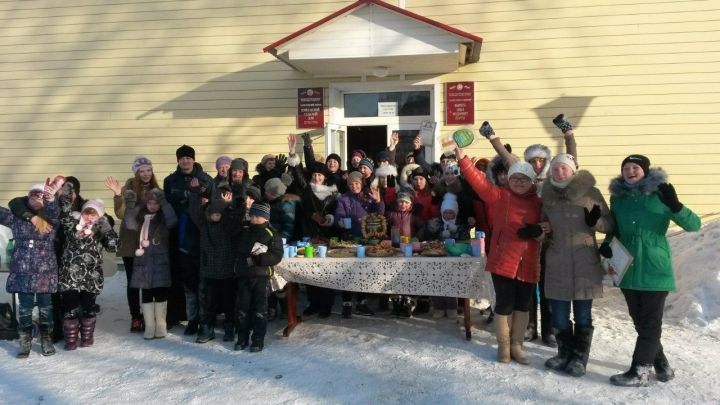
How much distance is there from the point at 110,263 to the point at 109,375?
112 inches

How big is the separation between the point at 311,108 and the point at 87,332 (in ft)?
15.3

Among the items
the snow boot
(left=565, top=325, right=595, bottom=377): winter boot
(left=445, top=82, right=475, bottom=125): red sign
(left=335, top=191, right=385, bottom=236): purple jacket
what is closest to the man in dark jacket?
the snow boot

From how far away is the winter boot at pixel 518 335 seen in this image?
4.04 m

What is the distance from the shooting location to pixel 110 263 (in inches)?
258

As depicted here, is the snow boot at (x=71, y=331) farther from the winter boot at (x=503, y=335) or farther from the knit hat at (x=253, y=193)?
the winter boot at (x=503, y=335)

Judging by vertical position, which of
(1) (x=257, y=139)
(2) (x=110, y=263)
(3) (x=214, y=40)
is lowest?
(2) (x=110, y=263)

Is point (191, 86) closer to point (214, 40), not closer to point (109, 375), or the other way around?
point (214, 40)

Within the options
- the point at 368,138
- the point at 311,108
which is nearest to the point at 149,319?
the point at 311,108

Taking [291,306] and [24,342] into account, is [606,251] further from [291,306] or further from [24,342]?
[24,342]

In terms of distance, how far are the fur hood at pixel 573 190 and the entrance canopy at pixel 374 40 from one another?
344 cm

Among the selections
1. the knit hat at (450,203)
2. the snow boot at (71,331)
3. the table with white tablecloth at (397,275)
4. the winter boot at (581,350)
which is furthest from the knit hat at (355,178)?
the snow boot at (71,331)

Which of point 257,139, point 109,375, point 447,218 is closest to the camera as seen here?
point 109,375

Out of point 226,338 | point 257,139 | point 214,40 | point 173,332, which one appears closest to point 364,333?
point 226,338

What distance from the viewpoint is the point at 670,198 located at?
11.2ft
